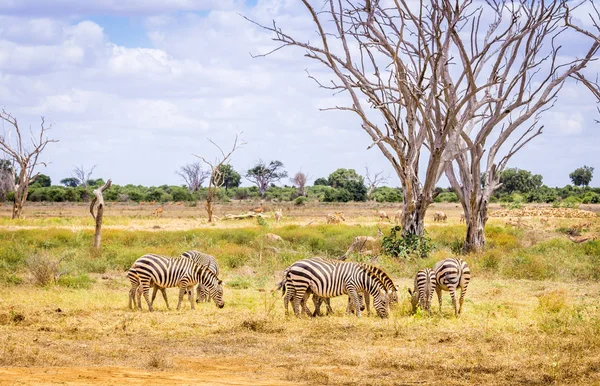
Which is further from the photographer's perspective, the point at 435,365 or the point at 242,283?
the point at 242,283

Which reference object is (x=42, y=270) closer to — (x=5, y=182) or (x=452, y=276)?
(x=452, y=276)

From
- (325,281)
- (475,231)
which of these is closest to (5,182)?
(475,231)

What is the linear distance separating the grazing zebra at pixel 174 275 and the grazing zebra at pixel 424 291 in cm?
385

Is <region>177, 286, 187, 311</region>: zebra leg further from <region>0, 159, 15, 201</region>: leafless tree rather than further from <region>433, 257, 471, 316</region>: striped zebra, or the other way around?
<region>0, 159, 15, 201</region>: leafless tree

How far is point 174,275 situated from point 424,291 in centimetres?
477

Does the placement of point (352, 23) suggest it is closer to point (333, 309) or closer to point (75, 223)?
point (333, 309)

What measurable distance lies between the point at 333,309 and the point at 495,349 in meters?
4.74

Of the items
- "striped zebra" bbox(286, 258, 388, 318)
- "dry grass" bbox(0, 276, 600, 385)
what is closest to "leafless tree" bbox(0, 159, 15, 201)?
"dry grass" bbox(0, 276, 600, 385)

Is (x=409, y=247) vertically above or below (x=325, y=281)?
above

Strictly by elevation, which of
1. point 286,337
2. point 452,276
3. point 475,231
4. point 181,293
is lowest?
point 286,337

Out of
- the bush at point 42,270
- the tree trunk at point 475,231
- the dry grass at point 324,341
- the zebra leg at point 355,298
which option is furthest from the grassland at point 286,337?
the tree trunk at point 475,231

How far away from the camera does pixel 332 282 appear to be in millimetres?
13641

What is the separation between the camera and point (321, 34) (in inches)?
933

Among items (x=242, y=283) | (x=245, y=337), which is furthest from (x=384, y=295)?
(x=242, y=283)
